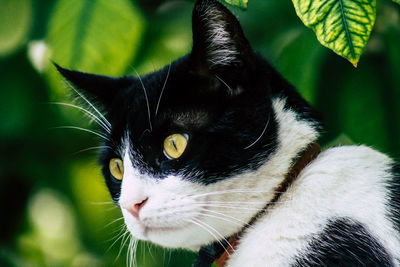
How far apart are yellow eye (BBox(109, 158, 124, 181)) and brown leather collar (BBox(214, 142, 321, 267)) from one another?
320 millimetres

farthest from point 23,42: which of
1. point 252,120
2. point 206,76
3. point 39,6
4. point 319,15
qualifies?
point 319,15

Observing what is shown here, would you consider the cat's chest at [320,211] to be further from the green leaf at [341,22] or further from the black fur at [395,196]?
the green leaf at [341,22]

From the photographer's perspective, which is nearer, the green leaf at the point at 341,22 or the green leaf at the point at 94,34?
the green leaf at the point at 341,22

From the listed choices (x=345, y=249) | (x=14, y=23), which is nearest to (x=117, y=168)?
(x=14, y=23)

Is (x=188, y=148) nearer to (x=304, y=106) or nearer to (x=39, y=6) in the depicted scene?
(x=304, y=106)

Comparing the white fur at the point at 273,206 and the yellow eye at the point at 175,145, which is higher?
the yellow eye at the point at 175,145

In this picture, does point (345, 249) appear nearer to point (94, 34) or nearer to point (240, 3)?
point (240, 3)

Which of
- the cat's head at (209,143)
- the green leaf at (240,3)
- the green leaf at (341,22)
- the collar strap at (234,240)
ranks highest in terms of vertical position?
the green leaf at (240,3)

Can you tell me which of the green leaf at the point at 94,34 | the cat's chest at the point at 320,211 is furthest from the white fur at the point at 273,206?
the green leaf at the point at 94,34

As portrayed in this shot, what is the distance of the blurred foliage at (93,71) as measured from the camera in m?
1.11

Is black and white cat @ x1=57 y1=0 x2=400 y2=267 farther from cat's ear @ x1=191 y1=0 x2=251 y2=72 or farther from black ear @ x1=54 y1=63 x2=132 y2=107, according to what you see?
black ear @ x1=54 y1=63 x2=132 y2=107

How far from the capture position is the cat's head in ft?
3.52

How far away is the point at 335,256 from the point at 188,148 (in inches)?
14.6

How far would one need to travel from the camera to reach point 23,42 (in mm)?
1432
